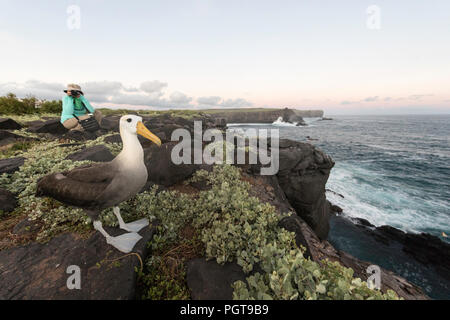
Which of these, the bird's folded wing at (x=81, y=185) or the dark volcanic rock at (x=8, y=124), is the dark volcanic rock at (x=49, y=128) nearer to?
the dark volcanic rock at (x=8, y=124)

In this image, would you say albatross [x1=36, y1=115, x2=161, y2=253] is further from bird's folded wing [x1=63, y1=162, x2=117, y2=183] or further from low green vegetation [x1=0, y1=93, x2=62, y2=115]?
low green vegetation [x1=0, y1=93, x2=62, y2=115]

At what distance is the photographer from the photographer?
6.30 metres

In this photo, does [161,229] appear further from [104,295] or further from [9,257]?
[9,257]

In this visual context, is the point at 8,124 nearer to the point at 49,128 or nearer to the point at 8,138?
the point at 49,128

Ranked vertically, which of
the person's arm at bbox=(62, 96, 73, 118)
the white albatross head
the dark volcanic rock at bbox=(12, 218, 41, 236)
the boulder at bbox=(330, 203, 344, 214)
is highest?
the person's arm at bbox=(62, 96, 73, 118)

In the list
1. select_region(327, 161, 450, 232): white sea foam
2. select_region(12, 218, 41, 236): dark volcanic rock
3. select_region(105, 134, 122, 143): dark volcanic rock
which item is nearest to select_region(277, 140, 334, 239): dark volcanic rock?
select_region(327, 161, 450, 232): white sea foam

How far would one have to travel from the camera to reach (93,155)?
7.61 meters

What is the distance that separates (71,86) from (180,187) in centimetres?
541

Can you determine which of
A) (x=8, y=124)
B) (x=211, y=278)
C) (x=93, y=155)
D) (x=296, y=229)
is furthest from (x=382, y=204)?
(x=8, y=124)


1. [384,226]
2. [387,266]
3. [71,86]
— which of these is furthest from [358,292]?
[384,226]

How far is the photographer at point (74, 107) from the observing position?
630cm

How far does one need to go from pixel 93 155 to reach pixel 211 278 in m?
7.53

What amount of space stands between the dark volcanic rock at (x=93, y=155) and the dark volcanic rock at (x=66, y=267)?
177 inches

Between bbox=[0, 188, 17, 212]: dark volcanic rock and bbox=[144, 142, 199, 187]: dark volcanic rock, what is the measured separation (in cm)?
381
